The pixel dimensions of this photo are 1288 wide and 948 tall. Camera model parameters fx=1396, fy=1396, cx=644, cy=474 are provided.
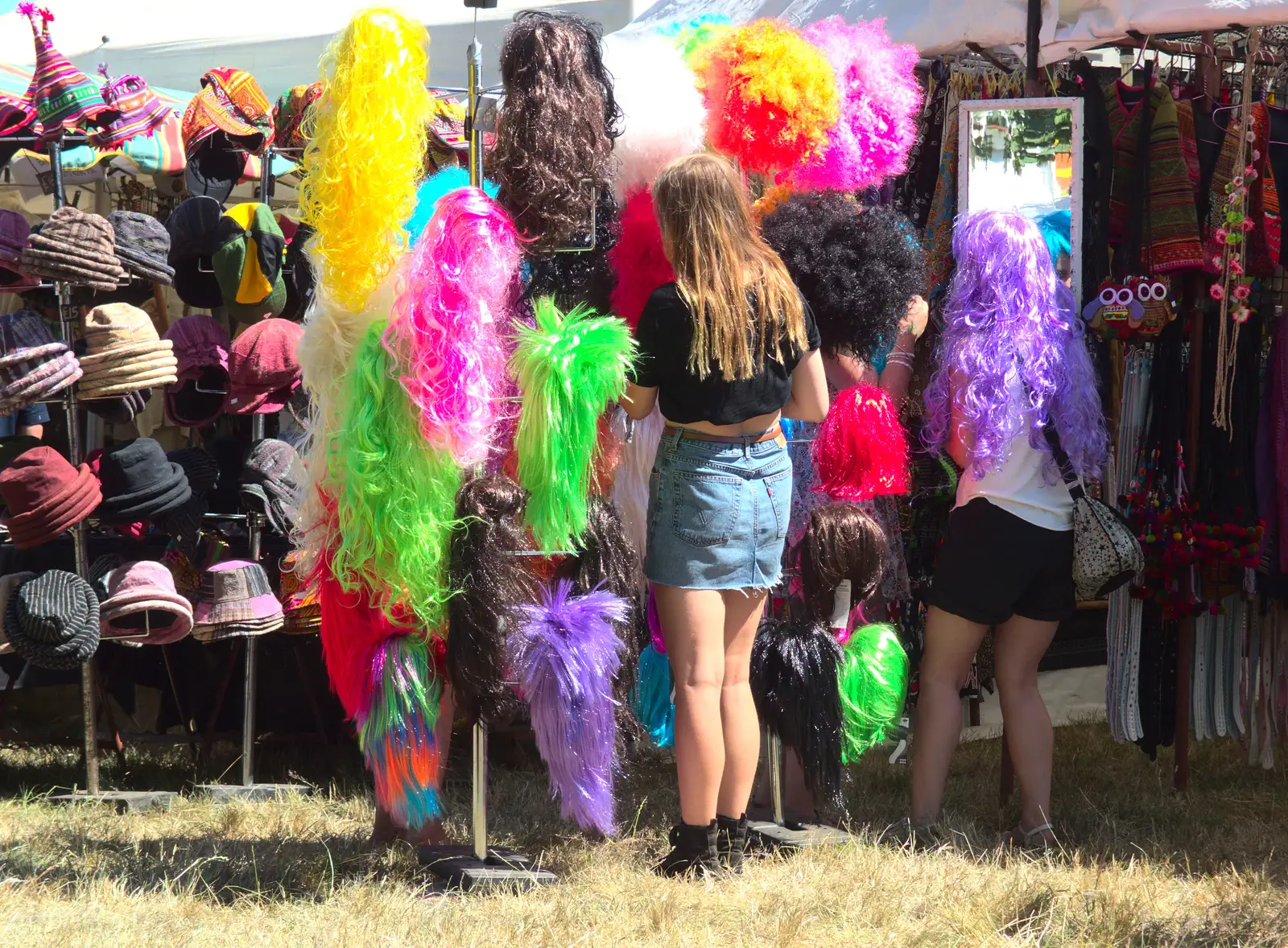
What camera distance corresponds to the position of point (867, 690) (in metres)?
3.84

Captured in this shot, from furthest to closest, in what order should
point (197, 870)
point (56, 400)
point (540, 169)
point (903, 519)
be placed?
point (903, 519) → point (56, 400) → point (197, 870) → point (540, 169)

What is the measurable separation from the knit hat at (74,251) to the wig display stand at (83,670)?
10 cm

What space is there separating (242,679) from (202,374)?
1107 millimetres

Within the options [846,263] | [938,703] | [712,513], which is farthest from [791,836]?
[846,263]

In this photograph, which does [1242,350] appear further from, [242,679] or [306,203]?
[242,679]

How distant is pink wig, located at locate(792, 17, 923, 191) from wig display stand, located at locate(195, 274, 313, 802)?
1.83 metres

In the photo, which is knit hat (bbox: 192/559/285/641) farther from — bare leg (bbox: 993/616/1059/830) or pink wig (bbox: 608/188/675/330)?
bare leg (bbox: 993/616/1059/830)

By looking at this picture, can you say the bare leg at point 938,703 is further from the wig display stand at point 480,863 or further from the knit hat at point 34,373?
the knit hat at point 34,373

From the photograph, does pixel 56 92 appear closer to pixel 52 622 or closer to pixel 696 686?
pixel 52 622

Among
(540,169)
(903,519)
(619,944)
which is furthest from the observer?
(903,519)

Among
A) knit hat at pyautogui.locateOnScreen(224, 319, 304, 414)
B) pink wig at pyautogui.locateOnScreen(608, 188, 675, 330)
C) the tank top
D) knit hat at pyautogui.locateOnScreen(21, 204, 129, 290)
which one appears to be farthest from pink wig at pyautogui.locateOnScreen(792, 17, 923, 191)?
knit hat at pyautogui.locateOnScreen(21, 204, 129, 290)

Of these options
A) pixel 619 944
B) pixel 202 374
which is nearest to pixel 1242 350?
pixel 619 944

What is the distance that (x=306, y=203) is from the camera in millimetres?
3279

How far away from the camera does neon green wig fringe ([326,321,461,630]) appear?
313 centimetres
